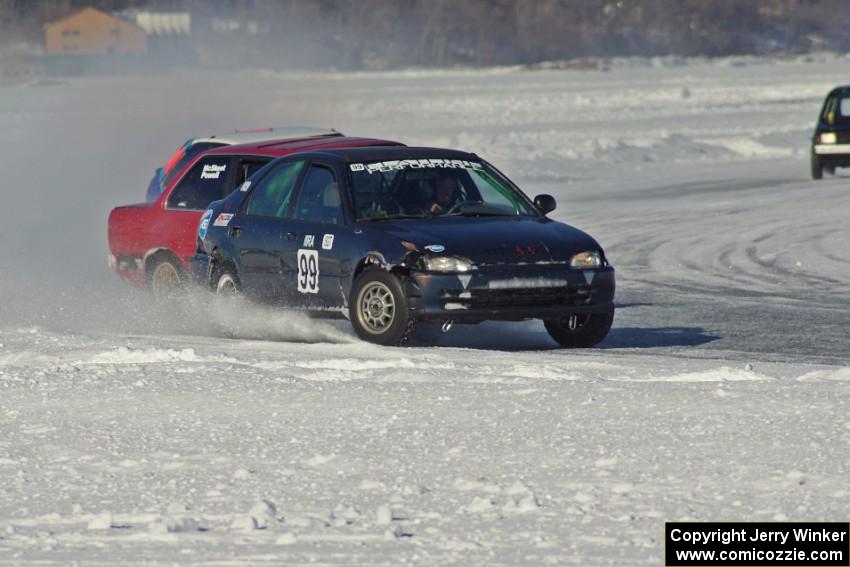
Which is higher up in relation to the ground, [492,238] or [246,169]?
[246,169]

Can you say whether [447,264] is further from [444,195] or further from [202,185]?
[202,185]

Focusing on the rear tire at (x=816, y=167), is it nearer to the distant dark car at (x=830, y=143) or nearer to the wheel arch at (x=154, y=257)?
the distant dark car at (x=830, y=143)

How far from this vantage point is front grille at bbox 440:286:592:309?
10523 mm

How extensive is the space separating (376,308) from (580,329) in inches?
53.6

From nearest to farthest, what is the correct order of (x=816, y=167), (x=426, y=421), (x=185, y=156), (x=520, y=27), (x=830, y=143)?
(x=426, y=421), (x=185, y=156), (x=830, y=143), (x=816, y=167), (x=520, y=27)

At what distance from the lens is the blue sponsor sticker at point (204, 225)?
12414mm

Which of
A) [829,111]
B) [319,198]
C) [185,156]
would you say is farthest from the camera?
[829,111]

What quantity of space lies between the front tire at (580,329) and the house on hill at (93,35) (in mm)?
88100

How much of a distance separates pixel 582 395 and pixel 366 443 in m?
1.48

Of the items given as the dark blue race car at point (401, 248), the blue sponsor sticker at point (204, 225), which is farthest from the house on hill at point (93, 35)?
the dark blue race car at point (401, 248)

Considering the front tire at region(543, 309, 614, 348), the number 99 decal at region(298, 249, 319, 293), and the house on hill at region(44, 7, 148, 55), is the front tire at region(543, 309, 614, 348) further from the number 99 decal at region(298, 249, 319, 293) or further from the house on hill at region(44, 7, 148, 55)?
the house on hill at region(44, 7, 148, 55)

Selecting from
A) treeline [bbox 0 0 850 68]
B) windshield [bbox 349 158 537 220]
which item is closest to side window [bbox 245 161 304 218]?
windshield [bbox 349 158 537 220]

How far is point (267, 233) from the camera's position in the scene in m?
11.7

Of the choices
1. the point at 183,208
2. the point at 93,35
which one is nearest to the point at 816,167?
the point at 183,208
